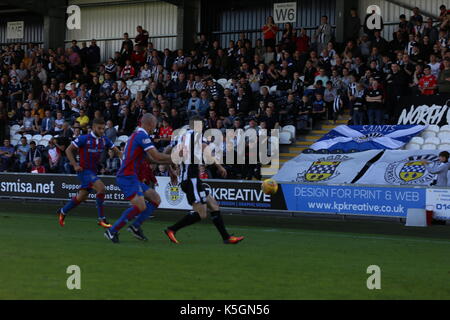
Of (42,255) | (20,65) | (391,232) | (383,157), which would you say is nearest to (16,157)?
(20,65)

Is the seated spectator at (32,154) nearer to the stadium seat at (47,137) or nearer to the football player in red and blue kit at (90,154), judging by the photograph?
the stadium seat at (47,137)

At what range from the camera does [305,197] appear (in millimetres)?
20406

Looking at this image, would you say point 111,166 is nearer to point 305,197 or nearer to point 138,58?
point 305,197

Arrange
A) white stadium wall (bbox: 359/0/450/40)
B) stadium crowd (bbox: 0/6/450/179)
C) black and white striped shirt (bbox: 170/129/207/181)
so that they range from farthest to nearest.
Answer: white stadium wall (bbox: 359/0/450/40), stadium crowd (bbox: 0/6/450/179), black and white striped shirt (bbox: 170/129/207/181)

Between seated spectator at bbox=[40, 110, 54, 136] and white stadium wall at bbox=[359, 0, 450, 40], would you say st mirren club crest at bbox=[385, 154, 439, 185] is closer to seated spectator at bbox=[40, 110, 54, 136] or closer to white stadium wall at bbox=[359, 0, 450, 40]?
white stadium wall at bbox=[359, 0, 450, 40]

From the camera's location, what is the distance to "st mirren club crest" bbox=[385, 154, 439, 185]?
71.3 feet

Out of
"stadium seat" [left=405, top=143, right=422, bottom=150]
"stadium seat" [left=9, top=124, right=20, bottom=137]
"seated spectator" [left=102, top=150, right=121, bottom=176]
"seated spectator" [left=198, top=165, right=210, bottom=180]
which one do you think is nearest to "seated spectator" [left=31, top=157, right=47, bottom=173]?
"seated spectator" [left=102, top=150, right=121, bottom=176]

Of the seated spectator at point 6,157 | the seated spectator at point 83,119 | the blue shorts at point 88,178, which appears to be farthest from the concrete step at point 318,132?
the blue shorts at point 88,178

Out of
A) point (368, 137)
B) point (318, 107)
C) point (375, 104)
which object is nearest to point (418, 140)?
point (368, 137)

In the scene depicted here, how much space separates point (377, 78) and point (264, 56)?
6.66 meters

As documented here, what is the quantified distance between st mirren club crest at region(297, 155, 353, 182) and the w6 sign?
11003 mm

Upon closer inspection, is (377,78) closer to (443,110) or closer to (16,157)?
(443,110)

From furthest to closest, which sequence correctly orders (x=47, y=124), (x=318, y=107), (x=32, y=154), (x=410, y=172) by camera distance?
(x=47, y=124) < (x=32, y=154) < (x=318, y=107) < (x=410, y=172)

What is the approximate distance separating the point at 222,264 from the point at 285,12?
24.7 meters
